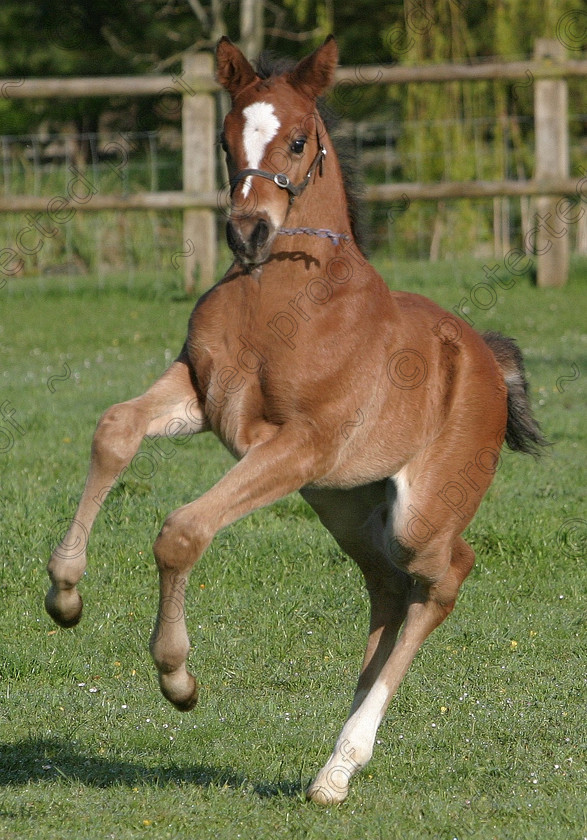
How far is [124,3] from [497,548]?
2104 cm

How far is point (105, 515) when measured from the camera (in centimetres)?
667

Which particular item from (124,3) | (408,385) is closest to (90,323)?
(408,385)

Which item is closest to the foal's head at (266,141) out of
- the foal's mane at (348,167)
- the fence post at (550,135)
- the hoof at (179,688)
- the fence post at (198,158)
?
the foal's mane at (348,167)

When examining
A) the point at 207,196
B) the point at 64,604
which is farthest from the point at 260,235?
the point at 207,196

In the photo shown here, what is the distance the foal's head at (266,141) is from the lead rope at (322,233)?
111 millimetres

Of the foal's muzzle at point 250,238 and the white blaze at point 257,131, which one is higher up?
the white blaze at point 257,131

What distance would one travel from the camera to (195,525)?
3479 millimetres

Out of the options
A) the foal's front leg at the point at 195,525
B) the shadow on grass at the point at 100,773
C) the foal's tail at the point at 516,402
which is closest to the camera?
the foal's front leg at the point at 195,525

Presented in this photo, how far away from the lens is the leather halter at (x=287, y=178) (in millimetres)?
3604

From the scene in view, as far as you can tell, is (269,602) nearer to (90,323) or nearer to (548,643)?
(548,643)

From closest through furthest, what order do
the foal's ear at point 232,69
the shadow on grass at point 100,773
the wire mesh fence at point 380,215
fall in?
the foal's ear at point 232,69
the shadow on grass at point 100,773
the wire mesh fence at point 380,215

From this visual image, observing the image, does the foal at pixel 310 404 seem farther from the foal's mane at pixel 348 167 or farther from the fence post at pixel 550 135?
the fence post at pixel 550 135

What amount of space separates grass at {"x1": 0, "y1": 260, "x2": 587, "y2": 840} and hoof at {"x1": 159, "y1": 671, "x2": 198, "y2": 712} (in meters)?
0.50

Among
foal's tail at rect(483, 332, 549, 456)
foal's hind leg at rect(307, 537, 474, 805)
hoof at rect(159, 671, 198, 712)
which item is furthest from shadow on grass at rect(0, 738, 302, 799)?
foal's tail at rect(483, 332, 549, 456)
